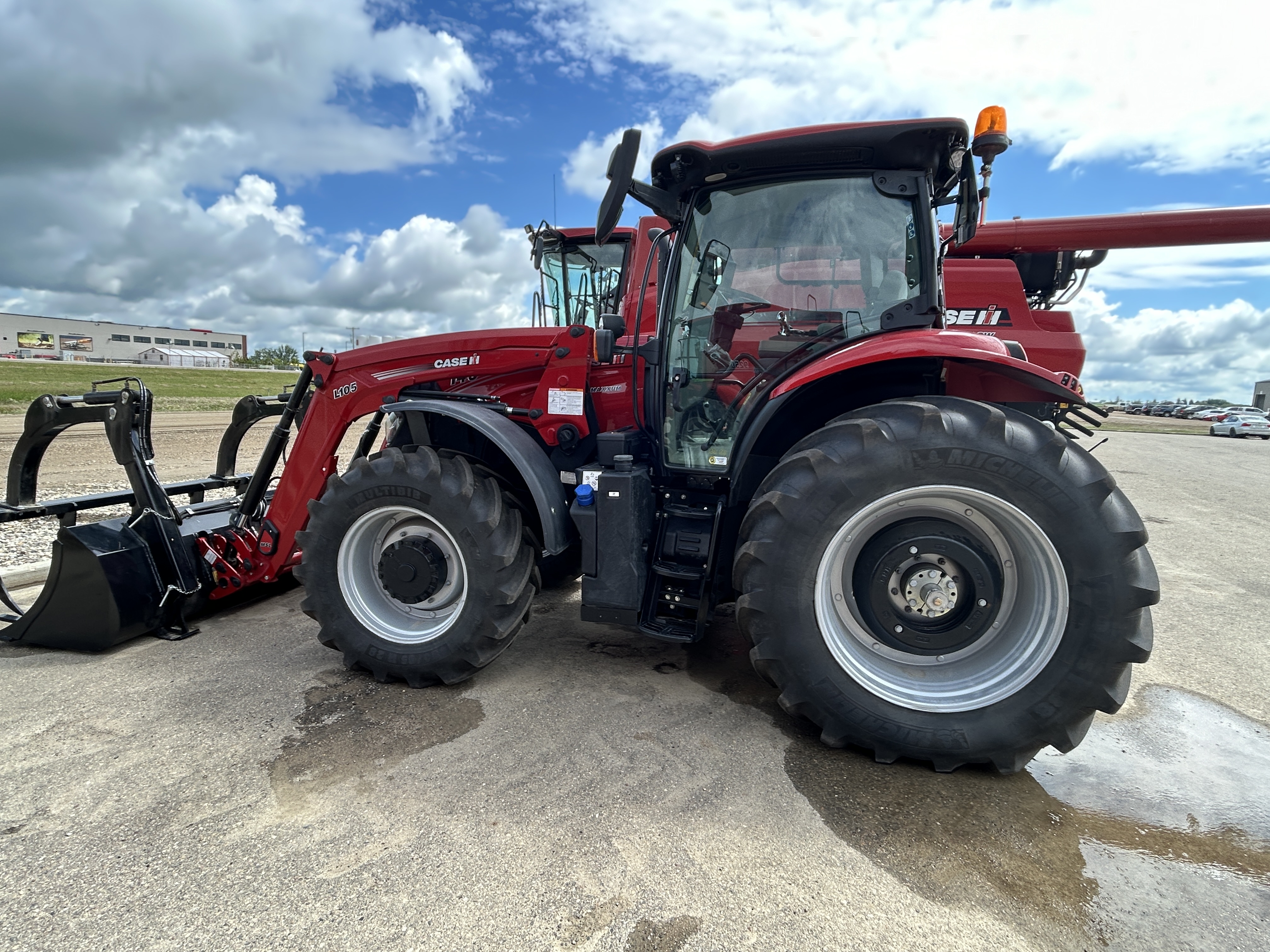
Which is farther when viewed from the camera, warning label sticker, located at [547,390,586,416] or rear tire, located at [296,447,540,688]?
warning label sticker, located at [547,390,586,416]

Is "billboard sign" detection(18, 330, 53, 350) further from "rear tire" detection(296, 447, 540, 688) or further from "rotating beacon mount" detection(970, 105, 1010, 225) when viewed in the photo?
"rotating beacon mount" detection(970, 105, 1010, 225)

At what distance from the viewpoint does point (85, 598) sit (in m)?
3.53

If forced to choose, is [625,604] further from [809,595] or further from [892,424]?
[892,424]

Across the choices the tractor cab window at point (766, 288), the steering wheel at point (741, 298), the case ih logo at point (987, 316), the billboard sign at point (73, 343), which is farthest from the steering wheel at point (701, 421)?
the billboard sign at point (73, 343)

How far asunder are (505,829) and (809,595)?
1348 mm

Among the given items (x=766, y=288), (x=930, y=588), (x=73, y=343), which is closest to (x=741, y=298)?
(x=766, y=288)

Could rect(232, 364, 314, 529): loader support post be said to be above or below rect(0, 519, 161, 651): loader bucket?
above

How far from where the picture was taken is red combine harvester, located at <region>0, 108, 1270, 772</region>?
8.15ft

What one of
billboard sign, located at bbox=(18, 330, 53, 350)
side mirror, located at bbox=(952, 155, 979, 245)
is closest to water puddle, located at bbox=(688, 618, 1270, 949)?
side mirror, located at bbox=(952, 155, 979, 245)

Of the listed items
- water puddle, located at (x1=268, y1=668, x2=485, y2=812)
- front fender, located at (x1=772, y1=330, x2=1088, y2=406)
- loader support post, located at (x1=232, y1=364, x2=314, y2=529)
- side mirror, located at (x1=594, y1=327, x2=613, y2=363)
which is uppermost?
side mirror, located at (x1=594, y1=327, x2=613, y2=363)

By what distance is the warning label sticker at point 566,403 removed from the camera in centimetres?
351

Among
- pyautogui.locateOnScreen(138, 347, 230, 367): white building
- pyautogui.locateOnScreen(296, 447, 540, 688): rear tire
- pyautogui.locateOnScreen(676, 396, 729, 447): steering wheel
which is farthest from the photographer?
pyautogui.locateOnScreen(138, 347, 230, 367): white building

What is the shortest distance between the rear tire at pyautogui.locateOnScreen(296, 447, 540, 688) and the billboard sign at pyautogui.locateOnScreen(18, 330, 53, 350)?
370ft

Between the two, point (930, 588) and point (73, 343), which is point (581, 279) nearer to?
point (930, 588)
